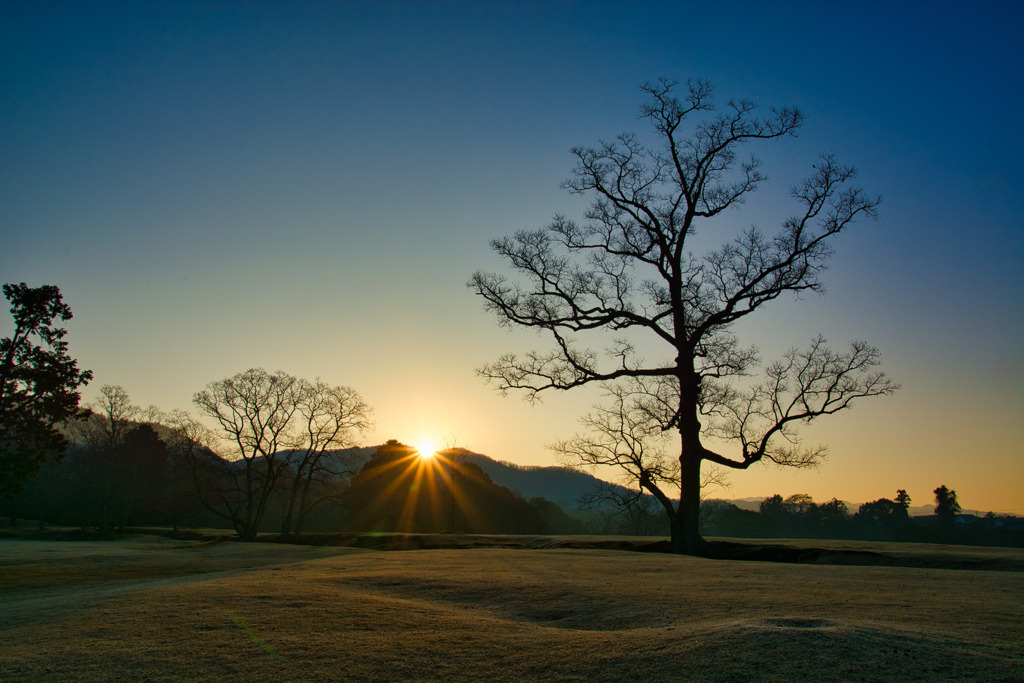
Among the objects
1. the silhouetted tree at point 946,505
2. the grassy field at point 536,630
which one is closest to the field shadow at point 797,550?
the grassy field at point 536,630

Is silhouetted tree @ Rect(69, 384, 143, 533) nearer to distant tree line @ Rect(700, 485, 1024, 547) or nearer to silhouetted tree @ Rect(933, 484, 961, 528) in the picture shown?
distant tree line @ Rect(700, 485, 1024, 547)

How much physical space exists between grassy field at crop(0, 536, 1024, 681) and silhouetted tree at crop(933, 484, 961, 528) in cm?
7804

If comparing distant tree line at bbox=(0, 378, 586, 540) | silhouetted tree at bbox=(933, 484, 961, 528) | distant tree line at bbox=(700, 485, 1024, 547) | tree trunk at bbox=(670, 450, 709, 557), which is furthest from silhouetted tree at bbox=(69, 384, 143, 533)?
silhouetted tree at bbox=(933, 484, 961, 528)

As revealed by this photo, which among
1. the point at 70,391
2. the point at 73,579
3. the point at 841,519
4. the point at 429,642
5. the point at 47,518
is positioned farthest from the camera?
the point at 841,519

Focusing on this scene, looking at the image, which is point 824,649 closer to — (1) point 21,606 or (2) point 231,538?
(1) point 21,606

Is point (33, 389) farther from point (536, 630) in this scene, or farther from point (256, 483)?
point (256, 483)

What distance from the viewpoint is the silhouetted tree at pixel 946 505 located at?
7181 centimetres

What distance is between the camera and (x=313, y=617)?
7070 mm

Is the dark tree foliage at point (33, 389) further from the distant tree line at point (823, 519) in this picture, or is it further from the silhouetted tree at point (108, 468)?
the distant tree line at point (823, 519)

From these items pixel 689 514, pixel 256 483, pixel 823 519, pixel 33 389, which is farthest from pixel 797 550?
pixel 823 519

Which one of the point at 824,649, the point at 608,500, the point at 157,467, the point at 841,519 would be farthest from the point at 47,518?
the point at 841,519

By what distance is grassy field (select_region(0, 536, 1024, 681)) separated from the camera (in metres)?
4.66

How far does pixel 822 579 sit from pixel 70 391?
23.7m

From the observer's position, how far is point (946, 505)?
7206 centimetres
